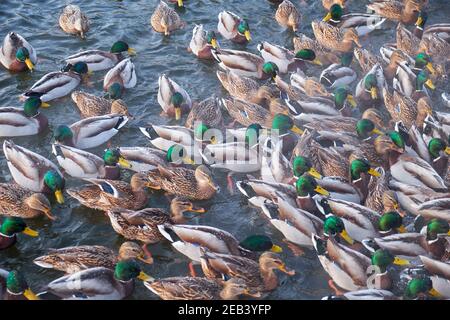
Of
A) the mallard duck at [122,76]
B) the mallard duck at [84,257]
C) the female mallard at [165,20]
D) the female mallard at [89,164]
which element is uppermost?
the female mallard at [165,20]

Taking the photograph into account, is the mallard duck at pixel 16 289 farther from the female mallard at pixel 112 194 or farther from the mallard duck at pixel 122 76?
the mallard duck at pixel 122 76

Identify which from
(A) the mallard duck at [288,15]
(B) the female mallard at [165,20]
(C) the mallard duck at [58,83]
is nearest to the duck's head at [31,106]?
(C) the mallard duck at [58,83]

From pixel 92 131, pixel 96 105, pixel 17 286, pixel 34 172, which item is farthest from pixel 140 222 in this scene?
pixel 96 105

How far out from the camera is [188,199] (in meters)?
9.66

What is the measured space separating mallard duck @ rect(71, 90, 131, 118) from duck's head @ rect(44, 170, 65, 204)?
6.87 ft

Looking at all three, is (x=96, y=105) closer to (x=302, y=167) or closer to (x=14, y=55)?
(x=14, y=55)

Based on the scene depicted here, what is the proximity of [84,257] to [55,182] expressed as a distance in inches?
61.8

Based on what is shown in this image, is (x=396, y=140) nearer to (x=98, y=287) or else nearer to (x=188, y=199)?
(x=188, y=199)

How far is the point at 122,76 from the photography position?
11977 millimetres

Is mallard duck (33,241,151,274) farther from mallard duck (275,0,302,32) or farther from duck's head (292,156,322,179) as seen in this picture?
mallard duck (275,0,302,32)

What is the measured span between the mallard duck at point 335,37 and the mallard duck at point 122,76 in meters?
4.00

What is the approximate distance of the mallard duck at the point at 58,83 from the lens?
11625 mm

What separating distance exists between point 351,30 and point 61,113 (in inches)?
234

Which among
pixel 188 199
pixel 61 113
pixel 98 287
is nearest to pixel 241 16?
pixel 61 113
